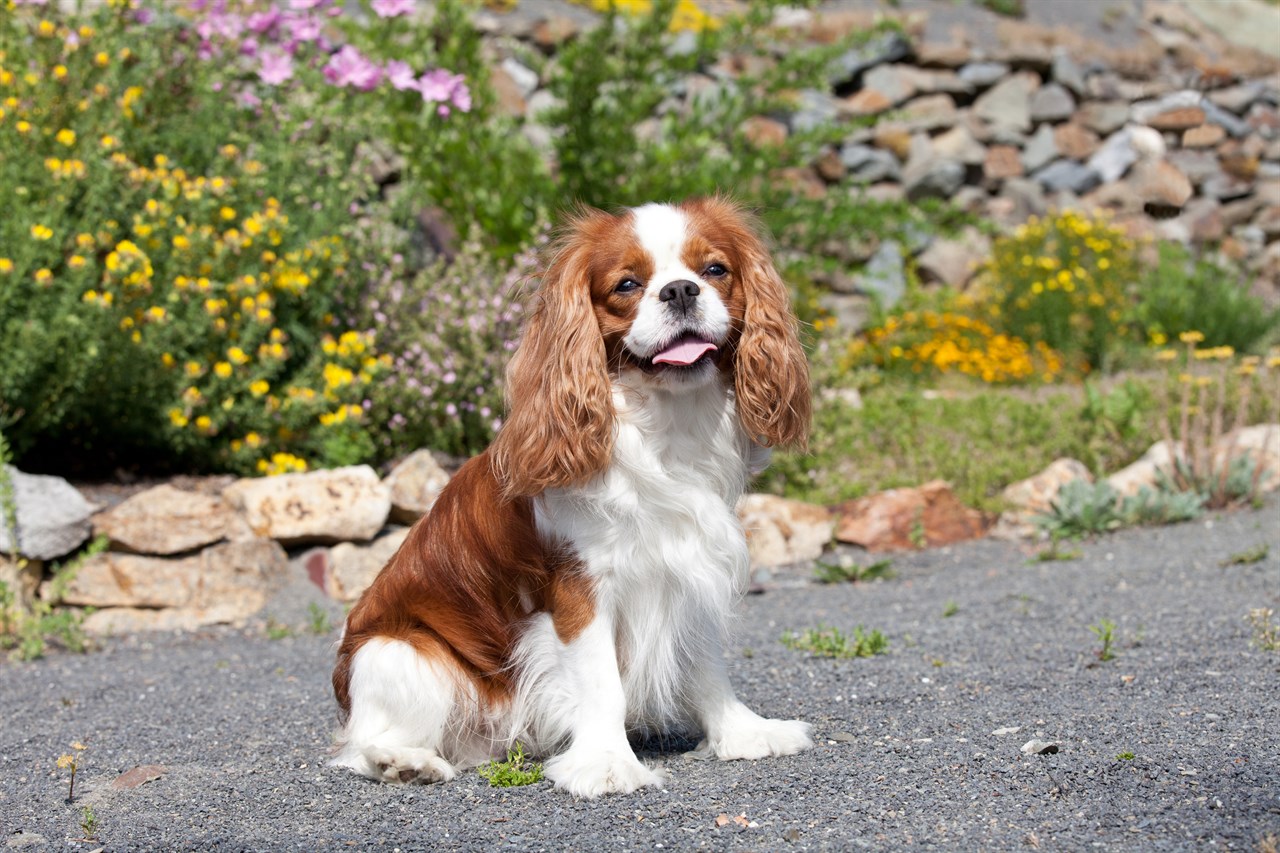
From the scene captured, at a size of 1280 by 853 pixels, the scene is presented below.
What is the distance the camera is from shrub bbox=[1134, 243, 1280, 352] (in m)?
9.95

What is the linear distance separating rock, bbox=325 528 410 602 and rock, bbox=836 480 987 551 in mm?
2430

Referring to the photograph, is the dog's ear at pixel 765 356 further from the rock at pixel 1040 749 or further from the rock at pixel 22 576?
the rock at pixel 22 576

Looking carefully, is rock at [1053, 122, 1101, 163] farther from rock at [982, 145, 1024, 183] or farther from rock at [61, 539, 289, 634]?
rock at [61, 539, 289, 634]

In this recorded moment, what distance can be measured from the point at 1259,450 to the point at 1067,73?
693cm

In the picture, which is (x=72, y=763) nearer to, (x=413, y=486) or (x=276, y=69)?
(x=413, y=486)

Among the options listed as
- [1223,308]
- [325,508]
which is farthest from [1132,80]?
[325,508]

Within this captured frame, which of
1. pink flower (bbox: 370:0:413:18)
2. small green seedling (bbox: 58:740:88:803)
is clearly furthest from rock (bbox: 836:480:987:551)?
small green seedling (bbox: 58:740:88:803)

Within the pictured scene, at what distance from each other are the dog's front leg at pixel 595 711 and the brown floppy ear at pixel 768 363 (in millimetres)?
701

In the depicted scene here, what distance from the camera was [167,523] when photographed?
6000 millimetres

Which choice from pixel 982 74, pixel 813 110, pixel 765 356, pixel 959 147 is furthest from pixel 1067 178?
pixel 765 356

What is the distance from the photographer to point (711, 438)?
11.4 ft

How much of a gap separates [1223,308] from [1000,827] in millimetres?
8273

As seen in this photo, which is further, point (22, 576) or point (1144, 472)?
point (1144, 472)

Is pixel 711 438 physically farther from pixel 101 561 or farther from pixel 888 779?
pixel 101 561
